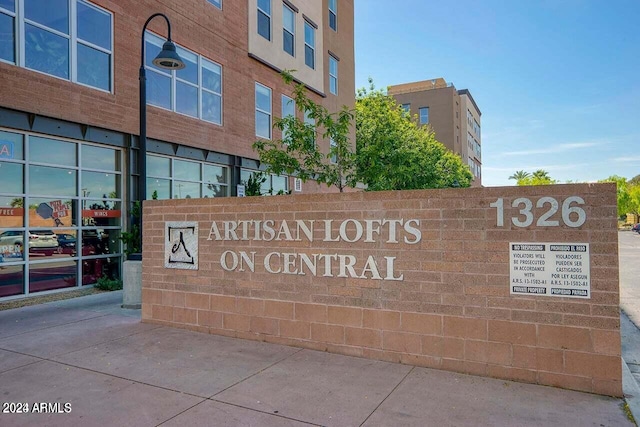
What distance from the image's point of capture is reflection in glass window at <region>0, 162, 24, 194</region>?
9.41 metres

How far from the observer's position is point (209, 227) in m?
6.88

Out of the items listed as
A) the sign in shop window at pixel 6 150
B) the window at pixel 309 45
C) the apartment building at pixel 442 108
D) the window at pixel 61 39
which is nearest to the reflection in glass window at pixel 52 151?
the sign in shop window at pixel 6 150

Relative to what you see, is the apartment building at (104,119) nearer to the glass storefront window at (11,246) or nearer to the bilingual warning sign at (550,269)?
the glass storefront window at (11,246)

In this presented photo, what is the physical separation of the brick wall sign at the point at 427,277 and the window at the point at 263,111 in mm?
10323

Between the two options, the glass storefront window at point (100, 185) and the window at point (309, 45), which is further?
the window at point (309, 45)

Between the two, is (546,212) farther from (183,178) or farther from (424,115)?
(424,115)

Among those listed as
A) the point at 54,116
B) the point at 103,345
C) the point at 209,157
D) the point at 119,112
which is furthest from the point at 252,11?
the point at 103,345

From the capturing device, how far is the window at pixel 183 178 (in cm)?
1274

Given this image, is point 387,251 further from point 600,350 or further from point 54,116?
point 54,116

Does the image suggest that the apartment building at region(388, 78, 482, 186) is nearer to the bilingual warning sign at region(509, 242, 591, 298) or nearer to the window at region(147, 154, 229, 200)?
the window at region(147, 154, 229, 200)

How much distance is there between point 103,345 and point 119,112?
279 inches

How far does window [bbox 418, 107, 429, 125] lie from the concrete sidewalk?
5347cm

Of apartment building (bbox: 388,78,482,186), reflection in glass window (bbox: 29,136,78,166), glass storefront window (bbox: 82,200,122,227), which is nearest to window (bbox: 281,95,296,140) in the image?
glass storefront window (bbox: 82,200,122,227)

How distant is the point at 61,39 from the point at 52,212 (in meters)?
3.89
